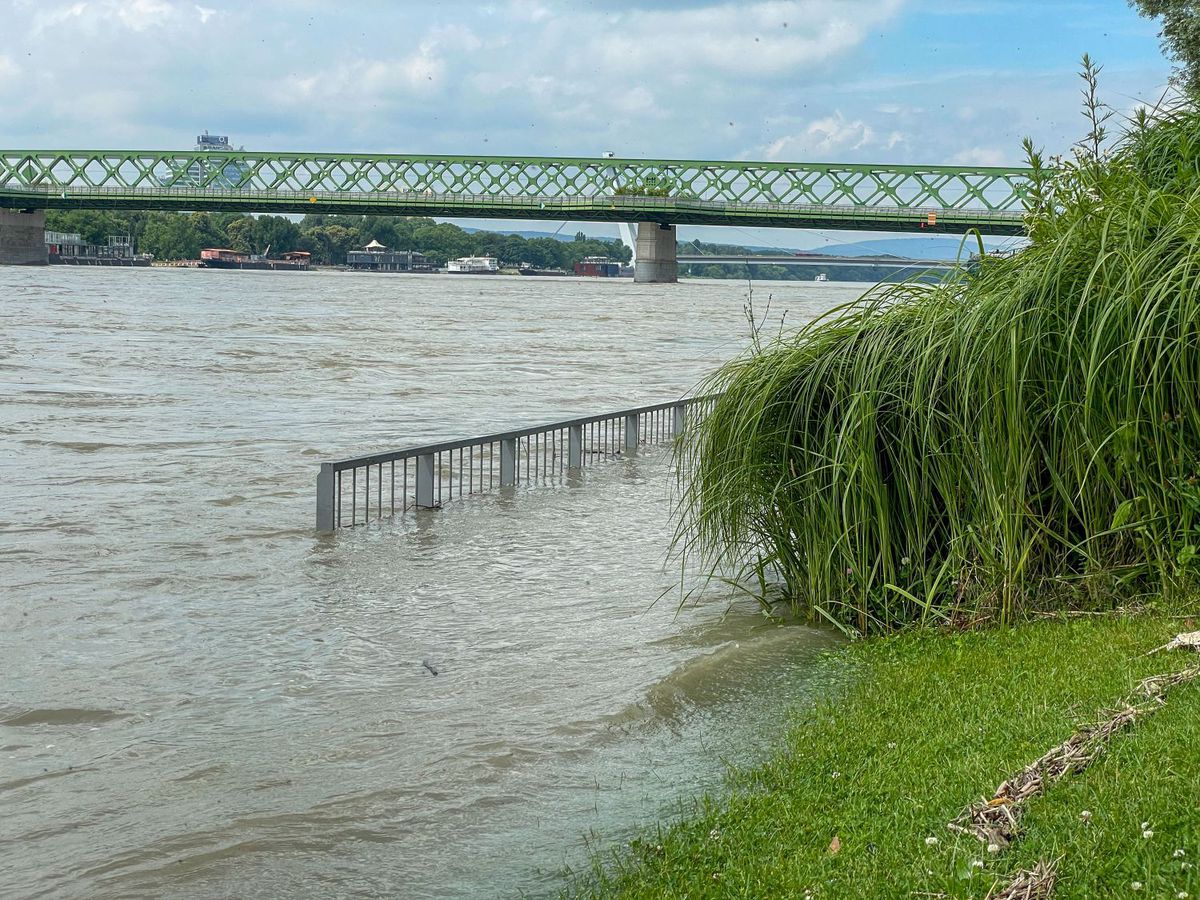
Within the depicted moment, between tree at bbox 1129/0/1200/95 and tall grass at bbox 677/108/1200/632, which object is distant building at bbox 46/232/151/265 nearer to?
tree at bbox 1129/0/1200/95

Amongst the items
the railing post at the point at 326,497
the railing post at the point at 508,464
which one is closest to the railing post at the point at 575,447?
the railing post at the point at 508,464

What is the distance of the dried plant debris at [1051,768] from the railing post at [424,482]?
33.5 ft

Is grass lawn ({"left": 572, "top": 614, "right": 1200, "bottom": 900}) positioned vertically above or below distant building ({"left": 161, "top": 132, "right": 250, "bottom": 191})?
below

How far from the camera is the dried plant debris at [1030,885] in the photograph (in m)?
3.92

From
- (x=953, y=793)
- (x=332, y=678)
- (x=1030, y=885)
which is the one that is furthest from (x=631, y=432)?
(x=1030, y=885)

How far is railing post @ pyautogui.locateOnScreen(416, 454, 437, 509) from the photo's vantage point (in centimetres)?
1510

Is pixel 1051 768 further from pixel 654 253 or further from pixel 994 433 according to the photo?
pixel 654 253

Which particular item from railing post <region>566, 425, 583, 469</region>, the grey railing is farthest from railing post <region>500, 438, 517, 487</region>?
railing post <region>566, 425, 583, 469</region>

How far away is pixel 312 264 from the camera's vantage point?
185 m

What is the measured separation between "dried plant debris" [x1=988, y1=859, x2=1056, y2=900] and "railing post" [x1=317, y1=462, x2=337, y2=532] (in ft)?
34.0

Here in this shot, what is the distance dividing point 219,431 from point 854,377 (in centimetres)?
1747

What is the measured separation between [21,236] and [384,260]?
66783mm

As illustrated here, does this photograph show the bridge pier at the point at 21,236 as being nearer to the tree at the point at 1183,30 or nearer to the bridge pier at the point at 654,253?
the bridge pier at the point at 654,253

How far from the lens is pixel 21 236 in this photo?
12731cm
